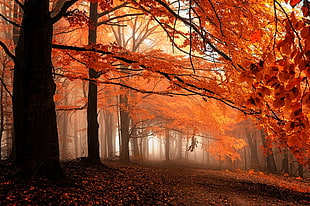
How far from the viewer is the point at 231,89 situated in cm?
544

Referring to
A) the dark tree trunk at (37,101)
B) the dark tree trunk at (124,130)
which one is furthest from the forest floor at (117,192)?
the dark tree trunk at (124,130)

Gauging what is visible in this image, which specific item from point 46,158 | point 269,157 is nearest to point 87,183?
point 46,158

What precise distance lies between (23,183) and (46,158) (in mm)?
587

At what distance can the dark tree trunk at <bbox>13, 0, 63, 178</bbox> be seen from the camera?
14.3 feet

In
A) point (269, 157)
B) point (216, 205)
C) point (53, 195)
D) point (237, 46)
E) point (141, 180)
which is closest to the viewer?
point (53, 195)

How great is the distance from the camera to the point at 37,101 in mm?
4445

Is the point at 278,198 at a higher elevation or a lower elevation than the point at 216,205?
lower

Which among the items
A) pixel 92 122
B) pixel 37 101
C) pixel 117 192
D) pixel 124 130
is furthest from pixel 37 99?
pixel 124 130

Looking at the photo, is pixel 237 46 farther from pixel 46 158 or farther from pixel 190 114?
pixel 190 114

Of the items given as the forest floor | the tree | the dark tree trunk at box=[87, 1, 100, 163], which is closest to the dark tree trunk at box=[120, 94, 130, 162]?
the dark tree trunk at box=[87, 1, 100, 163]

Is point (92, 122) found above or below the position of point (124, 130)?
above

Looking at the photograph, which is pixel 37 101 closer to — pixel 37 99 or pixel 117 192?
pixel 37 99

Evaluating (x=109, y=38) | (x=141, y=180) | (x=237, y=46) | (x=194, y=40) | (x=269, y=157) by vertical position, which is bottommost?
(x=269, y=157)

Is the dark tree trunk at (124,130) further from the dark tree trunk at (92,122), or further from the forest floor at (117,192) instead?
the forest floor at (117,192)
